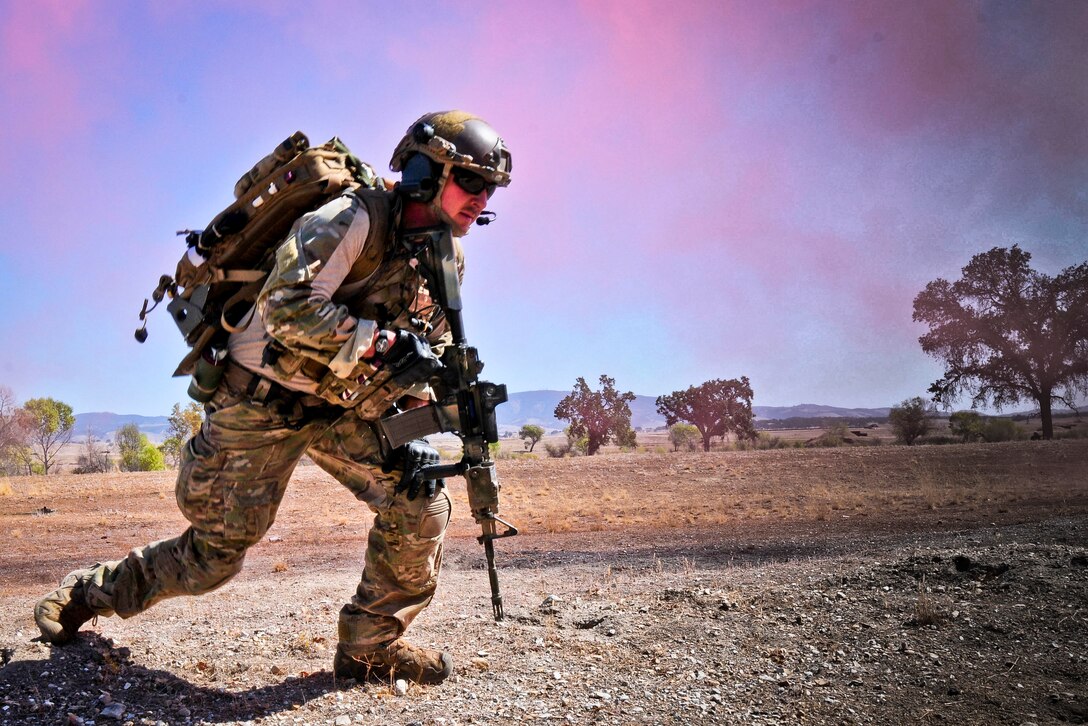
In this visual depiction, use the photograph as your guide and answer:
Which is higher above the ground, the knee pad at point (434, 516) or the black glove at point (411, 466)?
the black glove at point (411, 466)

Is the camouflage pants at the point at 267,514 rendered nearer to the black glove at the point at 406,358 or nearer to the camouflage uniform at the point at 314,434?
the camouflage uniform at the point at 314,434

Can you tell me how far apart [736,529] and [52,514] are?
36.4 feet

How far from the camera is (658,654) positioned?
13.3ft

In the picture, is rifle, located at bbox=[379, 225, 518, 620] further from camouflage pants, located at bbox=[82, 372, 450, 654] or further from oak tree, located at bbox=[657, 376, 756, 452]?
oak tree, located at bbox=[657, 376, 756, 452]

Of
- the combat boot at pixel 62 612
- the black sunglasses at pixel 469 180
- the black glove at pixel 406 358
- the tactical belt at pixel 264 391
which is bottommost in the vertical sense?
the combat boot at pixel 62 612

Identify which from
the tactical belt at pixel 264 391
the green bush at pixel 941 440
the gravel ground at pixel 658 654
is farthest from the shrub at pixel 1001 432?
the tactical belt at pixel 264 391

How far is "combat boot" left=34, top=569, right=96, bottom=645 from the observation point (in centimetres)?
412

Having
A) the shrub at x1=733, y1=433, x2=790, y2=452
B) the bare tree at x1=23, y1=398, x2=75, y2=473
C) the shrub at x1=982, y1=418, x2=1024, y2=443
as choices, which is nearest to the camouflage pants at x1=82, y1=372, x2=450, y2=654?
the shrub at x1=982, y1=418, x2=1024, y2=443

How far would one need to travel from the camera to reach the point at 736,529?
33.3 ft

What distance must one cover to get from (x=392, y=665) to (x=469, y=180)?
2.54 m

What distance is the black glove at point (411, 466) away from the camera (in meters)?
3.72

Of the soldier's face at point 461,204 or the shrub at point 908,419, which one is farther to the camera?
the shrub at point 908,419

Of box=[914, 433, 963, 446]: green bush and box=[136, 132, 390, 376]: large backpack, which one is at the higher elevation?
box=[136, 132, 390, 376]: large backpack

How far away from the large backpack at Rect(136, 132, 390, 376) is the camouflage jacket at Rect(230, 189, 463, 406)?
0.14 m
